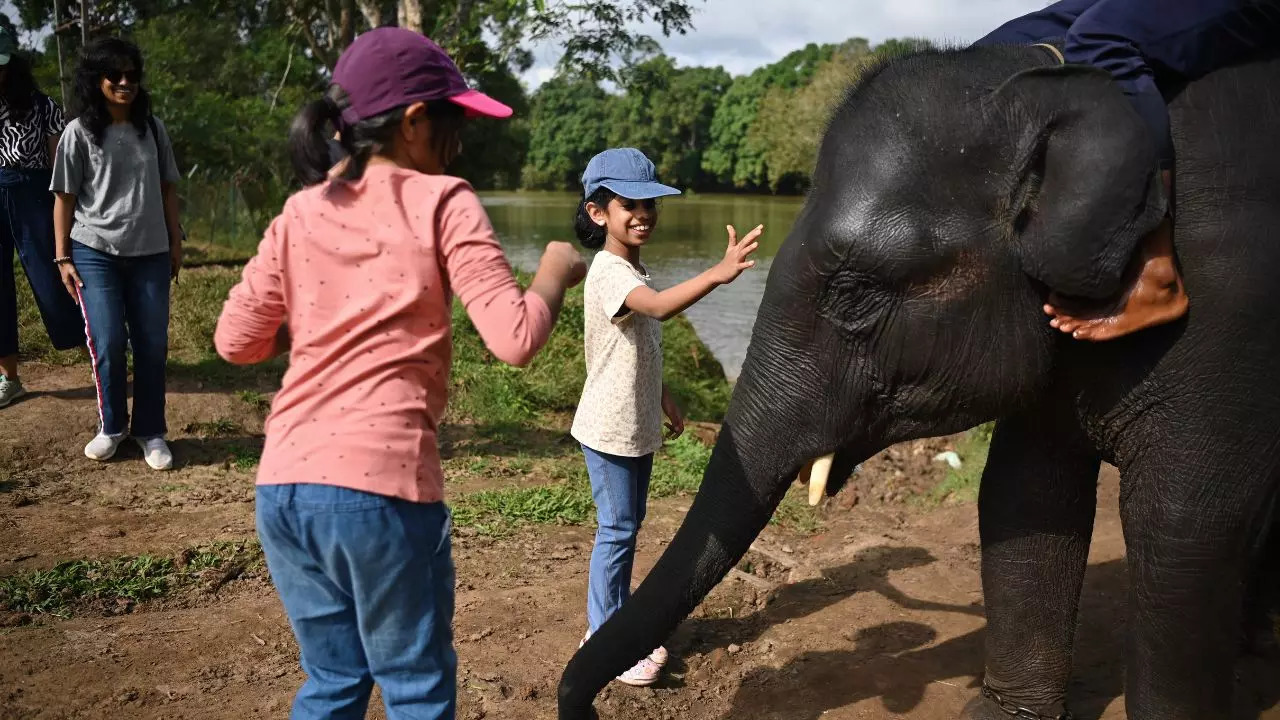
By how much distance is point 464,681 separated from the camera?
373 centimetres

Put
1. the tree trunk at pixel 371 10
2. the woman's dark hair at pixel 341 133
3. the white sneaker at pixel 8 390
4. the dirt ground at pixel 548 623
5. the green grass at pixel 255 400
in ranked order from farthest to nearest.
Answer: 1. the tree trunk at pixel 371 10
2. the green grass at pixel 255 400
3. the white sneaker at pixel 8 390
4. the dirt ground at pixel 548 623
5. the woman's dark hair at pixel 341 133

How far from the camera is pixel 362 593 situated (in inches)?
86.9

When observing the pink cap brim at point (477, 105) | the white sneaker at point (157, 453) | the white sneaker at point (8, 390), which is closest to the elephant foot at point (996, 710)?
the pink cap brim at point (477, 105)

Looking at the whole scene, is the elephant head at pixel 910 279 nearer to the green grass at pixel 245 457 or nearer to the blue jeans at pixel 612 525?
the blue jeans at pixel 612 525

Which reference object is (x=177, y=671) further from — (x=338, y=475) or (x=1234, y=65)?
(x=1234, y=65)

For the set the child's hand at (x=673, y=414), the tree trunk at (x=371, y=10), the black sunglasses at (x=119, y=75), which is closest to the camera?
the child's hand at (x=673, y=414)

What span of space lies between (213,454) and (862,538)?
378cm

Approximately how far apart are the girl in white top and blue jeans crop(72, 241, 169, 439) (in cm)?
326

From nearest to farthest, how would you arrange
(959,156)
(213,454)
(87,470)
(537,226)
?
1. (959,156)
2. (87,470)
3. (213,454)
4. (537,226)

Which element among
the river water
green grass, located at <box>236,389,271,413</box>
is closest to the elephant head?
the river water

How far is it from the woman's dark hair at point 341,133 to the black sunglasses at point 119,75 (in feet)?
13.2

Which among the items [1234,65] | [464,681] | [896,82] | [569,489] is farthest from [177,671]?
[1234,65]

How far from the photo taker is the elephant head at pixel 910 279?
2.78 metres

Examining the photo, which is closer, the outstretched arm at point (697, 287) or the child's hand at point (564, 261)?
the child's hand at point (564, 261)
